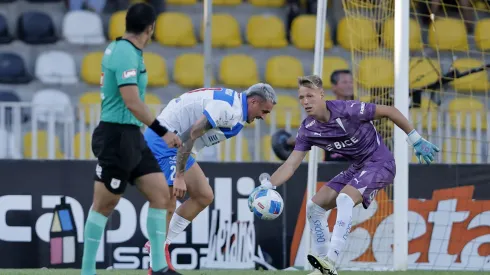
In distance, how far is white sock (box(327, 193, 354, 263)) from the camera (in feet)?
28.4

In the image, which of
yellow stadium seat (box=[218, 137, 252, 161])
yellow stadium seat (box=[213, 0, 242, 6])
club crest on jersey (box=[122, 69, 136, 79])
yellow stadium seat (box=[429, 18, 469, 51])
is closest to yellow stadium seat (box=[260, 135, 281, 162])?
yellow stadium seat (box=[218, 137, 252, 161])

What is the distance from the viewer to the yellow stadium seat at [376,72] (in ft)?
40.4

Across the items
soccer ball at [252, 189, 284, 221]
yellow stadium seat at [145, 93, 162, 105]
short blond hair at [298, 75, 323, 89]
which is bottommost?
soccer ball at [252, 189, 284, 221]

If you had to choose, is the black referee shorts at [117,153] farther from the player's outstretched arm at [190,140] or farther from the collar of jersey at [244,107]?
the collar of jersey at [244,107]

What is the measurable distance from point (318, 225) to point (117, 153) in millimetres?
2594

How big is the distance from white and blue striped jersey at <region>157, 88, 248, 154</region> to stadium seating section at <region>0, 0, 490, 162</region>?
5346mm

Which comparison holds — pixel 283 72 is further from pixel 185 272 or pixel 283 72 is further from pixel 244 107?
pixel 244 107

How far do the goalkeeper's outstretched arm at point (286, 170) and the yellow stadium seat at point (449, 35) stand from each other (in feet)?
22.9

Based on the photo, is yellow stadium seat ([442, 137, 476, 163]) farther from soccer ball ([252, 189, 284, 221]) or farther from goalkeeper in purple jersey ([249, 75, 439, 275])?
soccer ball ([252, 189, 284, 221])

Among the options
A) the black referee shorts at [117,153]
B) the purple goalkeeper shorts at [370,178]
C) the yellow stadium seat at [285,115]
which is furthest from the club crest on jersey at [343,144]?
the yellow stadium seat at [285,115]

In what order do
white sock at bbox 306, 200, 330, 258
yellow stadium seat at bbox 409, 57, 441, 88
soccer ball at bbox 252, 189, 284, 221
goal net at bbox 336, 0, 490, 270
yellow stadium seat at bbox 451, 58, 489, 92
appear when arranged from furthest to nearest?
yellow stadium seat at bbox 451, 58, 489, 92
yellow stadium seat at bbox 409, 57, 441, 88
goal net at bbox 336, 0, 490, 270
white sock at bbox 306, 200, 330, 258
soccer ball at bbox 252, 189, 284, 221

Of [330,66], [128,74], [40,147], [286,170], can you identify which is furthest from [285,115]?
[128,74]

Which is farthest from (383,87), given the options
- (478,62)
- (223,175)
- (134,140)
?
(134,140)

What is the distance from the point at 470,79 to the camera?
49.4 feet
